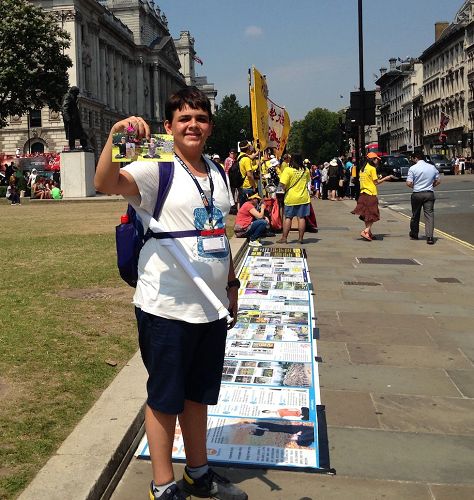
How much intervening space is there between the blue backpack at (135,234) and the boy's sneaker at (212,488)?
94cm

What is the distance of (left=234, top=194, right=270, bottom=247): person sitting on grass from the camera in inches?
475

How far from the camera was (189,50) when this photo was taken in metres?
158

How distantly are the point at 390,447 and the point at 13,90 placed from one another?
42.8 m

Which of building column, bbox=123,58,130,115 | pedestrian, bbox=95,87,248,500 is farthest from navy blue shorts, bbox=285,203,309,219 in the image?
building column, bbox=123,58,130,115

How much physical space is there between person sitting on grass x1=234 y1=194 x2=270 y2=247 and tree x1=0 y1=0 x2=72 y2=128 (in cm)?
3349

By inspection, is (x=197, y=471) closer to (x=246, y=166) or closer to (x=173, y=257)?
(x=173, y=257)

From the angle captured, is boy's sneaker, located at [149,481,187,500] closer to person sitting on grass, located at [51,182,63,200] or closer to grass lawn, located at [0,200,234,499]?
grass lawn, located at [0,200,234,499]

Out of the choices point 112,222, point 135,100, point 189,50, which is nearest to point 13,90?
point 112,222

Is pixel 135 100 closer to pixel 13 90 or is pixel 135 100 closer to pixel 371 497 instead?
pixel 13 90

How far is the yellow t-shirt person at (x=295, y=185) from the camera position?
40.9ft

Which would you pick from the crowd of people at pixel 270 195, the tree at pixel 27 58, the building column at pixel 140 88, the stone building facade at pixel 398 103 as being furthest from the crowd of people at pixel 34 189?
the stone building facade at pixel 398 103

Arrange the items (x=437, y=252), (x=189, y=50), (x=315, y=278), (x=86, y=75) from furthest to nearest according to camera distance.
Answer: (x=189, y=50) → (x=86, y=75) → (x=437, y=252) → (x=315, y=278)

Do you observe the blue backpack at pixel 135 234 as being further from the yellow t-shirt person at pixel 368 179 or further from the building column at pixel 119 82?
the building column at pixel 119 82

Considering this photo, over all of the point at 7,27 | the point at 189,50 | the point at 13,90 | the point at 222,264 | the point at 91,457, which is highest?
the point at 189,50
